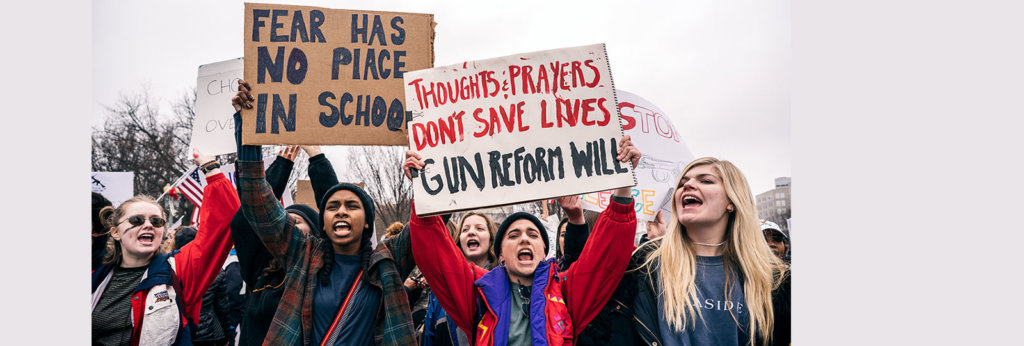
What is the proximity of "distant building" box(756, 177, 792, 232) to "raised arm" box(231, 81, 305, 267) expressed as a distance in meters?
5.89

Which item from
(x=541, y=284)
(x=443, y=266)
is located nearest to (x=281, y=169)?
(x=443, y=266)

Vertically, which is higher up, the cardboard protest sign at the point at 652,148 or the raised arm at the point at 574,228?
the cardboard protest sign at the point at 652,148

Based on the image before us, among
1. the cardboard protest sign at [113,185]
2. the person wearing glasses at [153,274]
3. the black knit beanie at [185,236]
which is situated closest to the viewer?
the person wearing glasses at [153,274]

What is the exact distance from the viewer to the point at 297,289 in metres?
3.35

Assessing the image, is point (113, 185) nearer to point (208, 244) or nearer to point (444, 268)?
point (208, 244)

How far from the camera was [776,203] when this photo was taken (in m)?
10.4

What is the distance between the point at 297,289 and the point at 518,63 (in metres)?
1.67

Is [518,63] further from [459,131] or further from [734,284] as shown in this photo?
[734,284]

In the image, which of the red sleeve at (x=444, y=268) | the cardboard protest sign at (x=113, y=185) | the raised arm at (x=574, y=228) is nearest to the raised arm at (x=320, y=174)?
the red sleeve at (x=444, y=268)

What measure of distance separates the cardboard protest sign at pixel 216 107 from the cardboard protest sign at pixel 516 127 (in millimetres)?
1600

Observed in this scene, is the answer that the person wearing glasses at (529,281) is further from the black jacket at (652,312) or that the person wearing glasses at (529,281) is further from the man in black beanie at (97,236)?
the man in black beanie at (97,236)

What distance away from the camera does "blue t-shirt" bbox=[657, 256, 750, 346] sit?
3.20m

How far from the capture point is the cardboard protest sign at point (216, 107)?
431 centimetres

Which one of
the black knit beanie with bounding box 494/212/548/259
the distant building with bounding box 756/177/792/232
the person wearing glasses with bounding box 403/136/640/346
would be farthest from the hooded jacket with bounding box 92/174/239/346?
the distant building with bounding box 756/177/792/232
